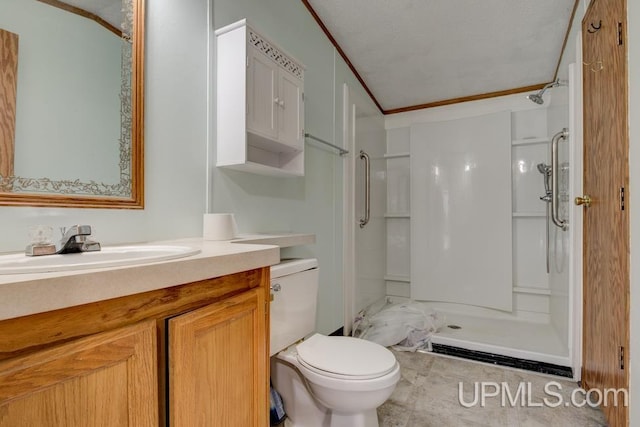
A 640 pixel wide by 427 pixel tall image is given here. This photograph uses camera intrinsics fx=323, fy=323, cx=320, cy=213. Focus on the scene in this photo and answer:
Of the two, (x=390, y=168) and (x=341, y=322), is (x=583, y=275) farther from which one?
(x=390, y=168)

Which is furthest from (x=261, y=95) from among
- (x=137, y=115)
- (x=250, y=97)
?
(x=137, y=115)

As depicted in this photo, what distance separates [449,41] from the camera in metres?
2.36

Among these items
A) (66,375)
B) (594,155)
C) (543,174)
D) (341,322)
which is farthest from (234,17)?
(543,174)

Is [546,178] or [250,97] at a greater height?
[250,97]

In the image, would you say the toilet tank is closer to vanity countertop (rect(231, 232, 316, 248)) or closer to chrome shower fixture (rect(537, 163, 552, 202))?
vanity countertop (rect(231, 232, 316, 248))

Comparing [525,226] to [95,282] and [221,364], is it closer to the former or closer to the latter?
[221,364]

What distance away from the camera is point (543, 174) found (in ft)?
9.45

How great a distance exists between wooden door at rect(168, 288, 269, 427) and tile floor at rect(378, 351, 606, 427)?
89 centimetres

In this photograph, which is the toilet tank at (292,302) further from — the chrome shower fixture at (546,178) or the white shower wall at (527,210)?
the chrome shower fixture at (546,178)

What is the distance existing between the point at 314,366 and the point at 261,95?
1202 mm

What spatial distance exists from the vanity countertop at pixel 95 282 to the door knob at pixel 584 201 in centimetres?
182

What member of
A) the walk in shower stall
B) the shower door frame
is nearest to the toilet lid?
the shower door frame

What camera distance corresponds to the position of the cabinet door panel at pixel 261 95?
1427 millimetres

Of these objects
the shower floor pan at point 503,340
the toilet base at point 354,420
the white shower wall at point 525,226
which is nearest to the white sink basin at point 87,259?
the toilet base at point 354,420
